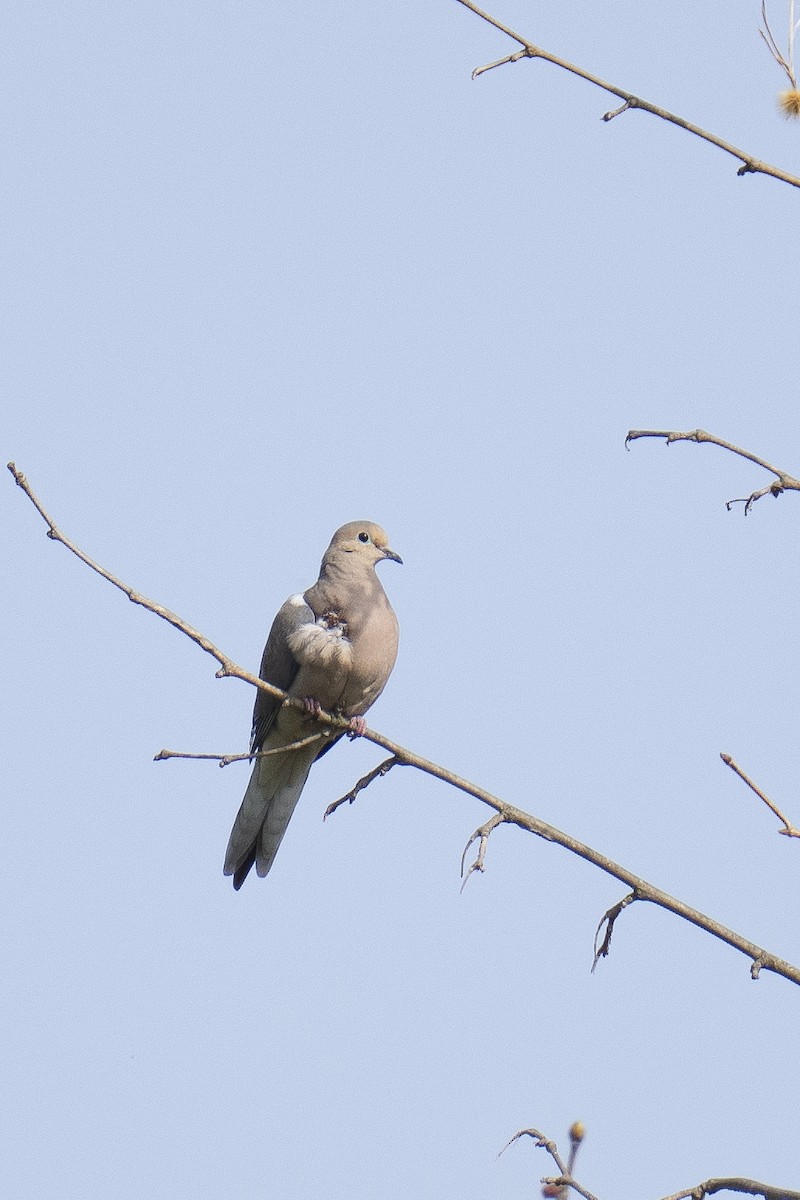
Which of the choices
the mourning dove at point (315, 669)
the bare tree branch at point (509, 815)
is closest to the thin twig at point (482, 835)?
the bare tree branch at point (509, 815)

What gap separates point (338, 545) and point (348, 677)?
0.75 m

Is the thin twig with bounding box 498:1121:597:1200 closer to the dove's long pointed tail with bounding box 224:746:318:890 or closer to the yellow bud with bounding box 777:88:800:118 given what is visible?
the yellow bud with bounding box 777:88:800:118

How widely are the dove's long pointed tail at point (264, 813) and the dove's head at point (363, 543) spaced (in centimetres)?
77

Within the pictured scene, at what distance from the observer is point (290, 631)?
526cm

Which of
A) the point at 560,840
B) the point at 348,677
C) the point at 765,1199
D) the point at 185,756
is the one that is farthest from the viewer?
the point at 348,677

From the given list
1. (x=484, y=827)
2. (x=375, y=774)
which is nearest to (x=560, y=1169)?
(x=484, y=827)

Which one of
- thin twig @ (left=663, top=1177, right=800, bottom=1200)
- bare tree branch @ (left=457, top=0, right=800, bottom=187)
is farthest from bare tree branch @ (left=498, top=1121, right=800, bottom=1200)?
bare tree branch @ (left=457, top=0, right=800, bottom=187)

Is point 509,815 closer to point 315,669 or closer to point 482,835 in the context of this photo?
point 482,835

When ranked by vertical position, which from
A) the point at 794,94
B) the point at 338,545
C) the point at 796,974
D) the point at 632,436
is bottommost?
the point at 796,974

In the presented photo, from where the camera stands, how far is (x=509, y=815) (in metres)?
2.86

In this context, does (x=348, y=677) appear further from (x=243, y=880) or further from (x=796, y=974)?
(x=796, y=974)

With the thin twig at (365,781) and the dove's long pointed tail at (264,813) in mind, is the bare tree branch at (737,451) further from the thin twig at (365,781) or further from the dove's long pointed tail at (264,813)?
the dove's long pointed tail at (264,813)

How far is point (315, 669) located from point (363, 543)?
0.76 m

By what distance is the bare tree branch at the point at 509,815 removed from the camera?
8.25ft
